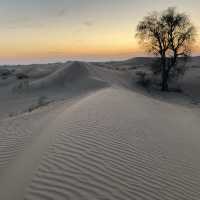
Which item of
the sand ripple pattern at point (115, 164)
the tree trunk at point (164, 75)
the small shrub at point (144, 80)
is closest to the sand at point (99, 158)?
the sand ripple pattern at point (115, 164)

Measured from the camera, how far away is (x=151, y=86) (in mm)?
32375

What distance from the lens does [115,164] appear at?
21.8 feet

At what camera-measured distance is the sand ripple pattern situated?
5594 mm

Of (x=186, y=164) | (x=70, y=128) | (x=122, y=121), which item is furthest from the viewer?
(x=122, y=121)

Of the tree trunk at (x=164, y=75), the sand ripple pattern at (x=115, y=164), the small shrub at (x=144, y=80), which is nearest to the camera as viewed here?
the sand ripple pattern at (x=115, y=164)

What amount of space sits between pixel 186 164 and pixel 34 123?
5.27 meters

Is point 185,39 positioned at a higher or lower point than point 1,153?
higher

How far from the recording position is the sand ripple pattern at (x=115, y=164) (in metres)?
5.59

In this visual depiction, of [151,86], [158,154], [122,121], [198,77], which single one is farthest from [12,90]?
[158,154]

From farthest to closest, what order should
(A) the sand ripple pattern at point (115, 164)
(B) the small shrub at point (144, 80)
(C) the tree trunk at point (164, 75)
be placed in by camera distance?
1. (B) the small shrub at point (144, 80)
2. (C) the tree trunk at point (164, 75)
3. (A) the sand ripple pattern at point (115, 164)

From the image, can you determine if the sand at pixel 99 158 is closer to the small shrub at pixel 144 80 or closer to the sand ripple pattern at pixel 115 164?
the sand ripple pattern at pixel 115 164

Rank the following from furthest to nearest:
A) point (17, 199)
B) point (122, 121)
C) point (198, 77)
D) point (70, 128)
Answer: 1. point (198, 77)
2. point (122, 121)
3. point (70, 128)
4. point (17, 199)

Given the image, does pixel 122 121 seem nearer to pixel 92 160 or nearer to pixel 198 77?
pixel 92 160

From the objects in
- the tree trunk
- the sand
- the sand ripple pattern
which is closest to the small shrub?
the tree trunk
